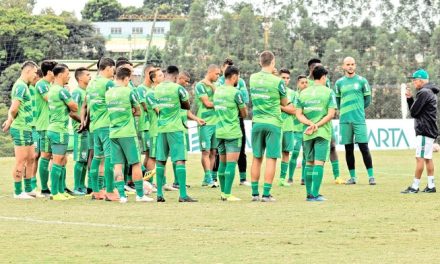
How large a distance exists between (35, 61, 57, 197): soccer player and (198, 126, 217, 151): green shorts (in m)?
3.31

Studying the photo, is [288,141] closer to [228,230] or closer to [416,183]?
[416,183]

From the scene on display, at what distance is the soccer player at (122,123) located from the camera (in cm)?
1645

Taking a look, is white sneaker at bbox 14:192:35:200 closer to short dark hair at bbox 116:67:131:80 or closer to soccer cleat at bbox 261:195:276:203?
short dark hair at bbox 116:67:131:80

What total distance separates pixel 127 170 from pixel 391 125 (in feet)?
61.4

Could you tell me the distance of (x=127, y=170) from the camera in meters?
19.1

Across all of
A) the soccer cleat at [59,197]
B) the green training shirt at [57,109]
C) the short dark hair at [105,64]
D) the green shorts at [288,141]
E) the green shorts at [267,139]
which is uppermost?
the short dark hair at [105,64]

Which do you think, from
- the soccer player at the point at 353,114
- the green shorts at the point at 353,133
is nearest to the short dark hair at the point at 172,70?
the soccer player at the point at 353,114

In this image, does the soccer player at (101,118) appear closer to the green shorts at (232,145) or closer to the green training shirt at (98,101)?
the green training shirt at (98,101)

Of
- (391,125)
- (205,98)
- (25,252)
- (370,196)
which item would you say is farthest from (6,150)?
(25,252)

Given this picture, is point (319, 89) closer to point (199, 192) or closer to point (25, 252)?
point (199, 192)

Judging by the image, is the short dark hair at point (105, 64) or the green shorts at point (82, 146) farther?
the green shorts at point (82, 146)

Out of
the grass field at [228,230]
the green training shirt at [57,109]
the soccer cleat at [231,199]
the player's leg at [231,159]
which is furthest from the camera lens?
the green training shirt at [57,109]

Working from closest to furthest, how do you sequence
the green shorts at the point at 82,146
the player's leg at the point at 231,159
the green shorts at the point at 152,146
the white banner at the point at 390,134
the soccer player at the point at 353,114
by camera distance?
the player's leg at the point at 231,159 < the green shorts at the point at 82,146 < the green shorts at the point at 152,146 < the soccer player at the point at 353,114 < the white banner at the point at 390,134

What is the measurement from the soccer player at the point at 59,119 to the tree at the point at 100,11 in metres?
86.6
